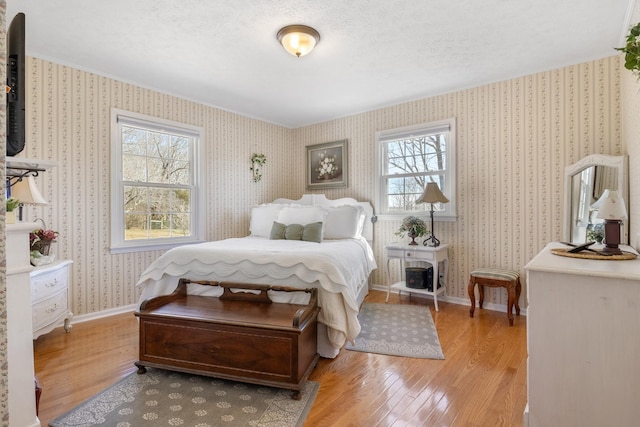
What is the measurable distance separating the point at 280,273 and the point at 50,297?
194 cm

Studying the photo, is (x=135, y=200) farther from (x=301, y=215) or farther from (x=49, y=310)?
(x=301, y=215)

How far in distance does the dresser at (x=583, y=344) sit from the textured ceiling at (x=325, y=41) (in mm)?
1889

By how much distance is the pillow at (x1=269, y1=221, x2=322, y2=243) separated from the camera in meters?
3.41

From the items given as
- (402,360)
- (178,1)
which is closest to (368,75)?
(178,1)

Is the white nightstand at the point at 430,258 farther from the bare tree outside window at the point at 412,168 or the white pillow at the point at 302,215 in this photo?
the white pillow at the point at 302,215

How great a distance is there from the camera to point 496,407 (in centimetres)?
180

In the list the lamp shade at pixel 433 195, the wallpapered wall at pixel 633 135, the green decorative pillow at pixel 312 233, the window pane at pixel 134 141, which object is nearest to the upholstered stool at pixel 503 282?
the lamp shade at pixel 433 195

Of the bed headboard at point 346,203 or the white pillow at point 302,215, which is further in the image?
the bed headboard at point 346,203

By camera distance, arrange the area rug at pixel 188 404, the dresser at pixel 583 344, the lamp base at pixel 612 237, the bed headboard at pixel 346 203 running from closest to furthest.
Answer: the dresser at pixel 583 344 < the area rug at pixel 188 404 < the lamp base at pixel 612 237 < the bed headboard at pixel 346 203

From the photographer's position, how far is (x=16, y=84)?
151cm

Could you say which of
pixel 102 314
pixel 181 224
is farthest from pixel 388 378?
pixel 181 224

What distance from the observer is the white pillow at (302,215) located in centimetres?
366

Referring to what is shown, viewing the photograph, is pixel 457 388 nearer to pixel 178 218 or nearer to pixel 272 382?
pixel 272 382

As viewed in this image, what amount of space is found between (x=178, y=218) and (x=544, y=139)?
4171 mm
